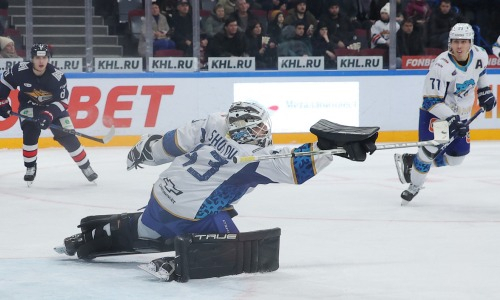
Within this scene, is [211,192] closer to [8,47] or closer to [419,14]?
[8,47]

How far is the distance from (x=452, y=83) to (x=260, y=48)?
4.66m

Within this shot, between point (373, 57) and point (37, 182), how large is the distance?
4638mm

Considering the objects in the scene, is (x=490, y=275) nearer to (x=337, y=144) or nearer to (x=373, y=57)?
(x=337, y=144)

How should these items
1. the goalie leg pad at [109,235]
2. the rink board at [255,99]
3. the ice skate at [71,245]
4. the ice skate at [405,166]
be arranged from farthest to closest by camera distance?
the rink board at [255,99] < the ice skate at [405,166] < the ice skate at [71,245] < the goalie leg pad at [109,235]

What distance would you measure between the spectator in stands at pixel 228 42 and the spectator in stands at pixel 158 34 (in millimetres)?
504

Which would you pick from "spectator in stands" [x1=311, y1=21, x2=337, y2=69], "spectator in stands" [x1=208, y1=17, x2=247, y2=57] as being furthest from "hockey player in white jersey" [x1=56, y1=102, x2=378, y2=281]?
"spectator in stands" [x1=311, y1=21, x2=337, y2=69]

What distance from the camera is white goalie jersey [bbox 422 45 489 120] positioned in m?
6.93

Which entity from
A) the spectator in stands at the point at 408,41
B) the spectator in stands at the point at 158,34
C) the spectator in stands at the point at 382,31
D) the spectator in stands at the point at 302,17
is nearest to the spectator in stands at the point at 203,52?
the spectator in stands at the point at 158,34

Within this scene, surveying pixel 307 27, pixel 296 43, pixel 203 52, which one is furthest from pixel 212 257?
pixel 307 27

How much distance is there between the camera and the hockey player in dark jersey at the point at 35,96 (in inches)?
322

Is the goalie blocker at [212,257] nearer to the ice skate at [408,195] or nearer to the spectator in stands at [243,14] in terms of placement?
the ice skate at [408,195]

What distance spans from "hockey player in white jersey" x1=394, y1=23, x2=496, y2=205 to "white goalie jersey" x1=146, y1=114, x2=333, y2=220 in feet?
9.05

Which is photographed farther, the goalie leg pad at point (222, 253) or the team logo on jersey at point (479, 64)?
the team logo on jersey at point (479, 64)

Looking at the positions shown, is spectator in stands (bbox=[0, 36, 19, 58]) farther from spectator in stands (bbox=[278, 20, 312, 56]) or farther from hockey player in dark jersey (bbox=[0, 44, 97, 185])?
spectator in stands (bbox=[278, 20, 312, 56])
